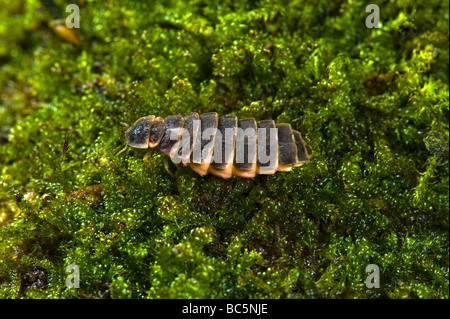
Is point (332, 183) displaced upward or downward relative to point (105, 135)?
downward

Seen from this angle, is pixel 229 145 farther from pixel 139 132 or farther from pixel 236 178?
pixel 139 132

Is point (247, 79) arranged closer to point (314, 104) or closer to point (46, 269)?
point (314, 104)

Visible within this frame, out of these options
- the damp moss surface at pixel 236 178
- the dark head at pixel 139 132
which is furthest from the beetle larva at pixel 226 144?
the damp moss surface at pixel 236 178

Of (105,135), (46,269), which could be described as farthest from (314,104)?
(46,269)

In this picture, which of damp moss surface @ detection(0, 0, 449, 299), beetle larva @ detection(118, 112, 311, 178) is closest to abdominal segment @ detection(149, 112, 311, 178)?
beetle larva @ detection(118, 112, 311, 178)

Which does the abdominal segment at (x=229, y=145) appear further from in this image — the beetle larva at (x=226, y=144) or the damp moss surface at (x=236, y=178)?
the damp moss surface at (x=236, y=178)

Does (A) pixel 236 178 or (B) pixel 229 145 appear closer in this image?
(B) pixel 229 145

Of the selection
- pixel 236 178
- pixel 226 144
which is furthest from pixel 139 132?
pixel 236 178
